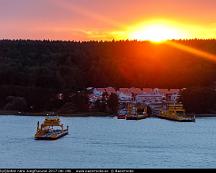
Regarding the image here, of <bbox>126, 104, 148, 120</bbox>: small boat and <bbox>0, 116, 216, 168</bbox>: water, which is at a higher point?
<bbox>126, 104, 148, 120</bbox>: small boat

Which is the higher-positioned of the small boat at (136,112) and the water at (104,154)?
the small boat at (136,112)

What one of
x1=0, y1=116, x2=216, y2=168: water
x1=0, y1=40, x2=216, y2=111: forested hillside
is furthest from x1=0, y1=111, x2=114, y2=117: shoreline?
x1=0, y1=116, x2=216, y2=168: water

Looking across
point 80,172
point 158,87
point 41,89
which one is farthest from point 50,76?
point 80,172

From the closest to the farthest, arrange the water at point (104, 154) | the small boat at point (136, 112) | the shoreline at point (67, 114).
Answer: the water at point (104, 154), the small boat at point (136, 112), the shoreline at point (67, 114)

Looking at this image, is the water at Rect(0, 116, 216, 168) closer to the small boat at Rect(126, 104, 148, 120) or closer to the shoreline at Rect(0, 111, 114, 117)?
the small boat at Rect(126, 104, 148, 120)

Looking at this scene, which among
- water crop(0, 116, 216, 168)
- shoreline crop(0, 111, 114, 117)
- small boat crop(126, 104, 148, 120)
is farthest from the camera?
shoreline crop(0, 111, 114, 117)

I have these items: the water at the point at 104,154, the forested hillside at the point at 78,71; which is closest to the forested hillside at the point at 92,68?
the forested hillside at the point at 78,71

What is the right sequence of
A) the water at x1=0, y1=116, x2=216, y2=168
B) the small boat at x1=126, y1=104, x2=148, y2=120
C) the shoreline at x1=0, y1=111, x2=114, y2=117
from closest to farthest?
the water at x1=0, y1=116, x2=216, y2=168
the small boat at x1=126, y1=104, x2=148, y2=120
the shoreline at x1=0, y1=111, x2=114, y2=117

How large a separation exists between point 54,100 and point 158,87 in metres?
29.6

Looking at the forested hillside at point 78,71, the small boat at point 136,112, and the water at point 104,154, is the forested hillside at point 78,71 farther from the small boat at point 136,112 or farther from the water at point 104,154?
the water at point 104,154

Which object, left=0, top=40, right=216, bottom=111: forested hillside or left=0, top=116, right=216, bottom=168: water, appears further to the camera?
left=0, top=40, right=216, bottom=111: forested hillside

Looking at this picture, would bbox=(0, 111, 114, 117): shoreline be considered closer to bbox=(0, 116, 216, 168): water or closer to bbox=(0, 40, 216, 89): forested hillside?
bbox=(0, 40, 216, 89): forested hillside

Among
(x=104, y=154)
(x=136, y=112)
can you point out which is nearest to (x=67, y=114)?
(x=136, y=112)

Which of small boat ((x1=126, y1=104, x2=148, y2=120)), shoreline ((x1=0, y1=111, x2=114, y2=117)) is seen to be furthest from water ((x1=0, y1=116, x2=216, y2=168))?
shoreline ((x1=0, y1=111, x2=114, y2=117))
